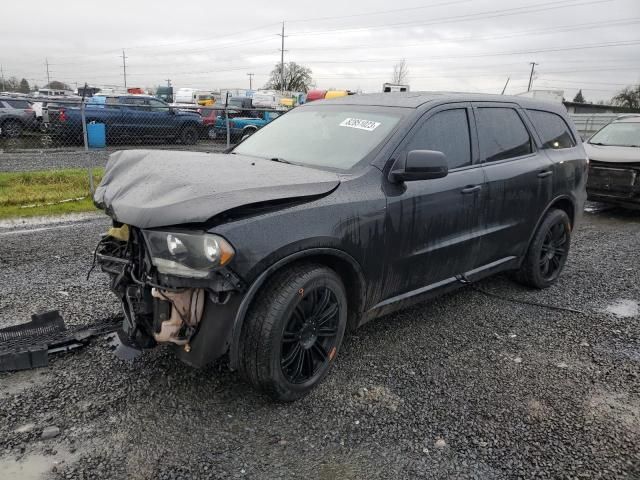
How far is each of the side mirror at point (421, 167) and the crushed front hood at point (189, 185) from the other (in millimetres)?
435

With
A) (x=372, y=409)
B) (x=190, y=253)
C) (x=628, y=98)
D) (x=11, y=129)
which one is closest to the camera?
(x=190, y=253)

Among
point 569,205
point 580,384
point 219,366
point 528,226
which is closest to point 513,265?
point 528,226

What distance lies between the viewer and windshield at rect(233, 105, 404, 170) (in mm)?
3502

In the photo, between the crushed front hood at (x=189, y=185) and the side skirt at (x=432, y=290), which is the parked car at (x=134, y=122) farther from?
the side skirt at (x=432, y=290)

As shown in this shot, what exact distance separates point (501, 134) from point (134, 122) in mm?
13392

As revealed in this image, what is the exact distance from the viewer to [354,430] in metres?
2.81

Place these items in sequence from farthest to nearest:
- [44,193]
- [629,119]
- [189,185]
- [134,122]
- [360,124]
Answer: [134,122] < [629,119] < [44,193] < [360,124] < [189,185]

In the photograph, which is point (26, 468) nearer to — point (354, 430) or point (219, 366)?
point (219, 366)

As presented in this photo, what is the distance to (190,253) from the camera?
253 cm

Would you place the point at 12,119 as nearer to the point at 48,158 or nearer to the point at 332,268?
the point at 48,158

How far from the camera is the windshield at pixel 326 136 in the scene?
138 inches

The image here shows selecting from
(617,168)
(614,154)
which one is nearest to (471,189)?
(617,168)

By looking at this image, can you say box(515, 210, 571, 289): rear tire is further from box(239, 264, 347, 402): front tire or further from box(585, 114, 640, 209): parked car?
box(585, 114, 640, 209): parked car

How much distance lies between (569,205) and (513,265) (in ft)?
3.35
